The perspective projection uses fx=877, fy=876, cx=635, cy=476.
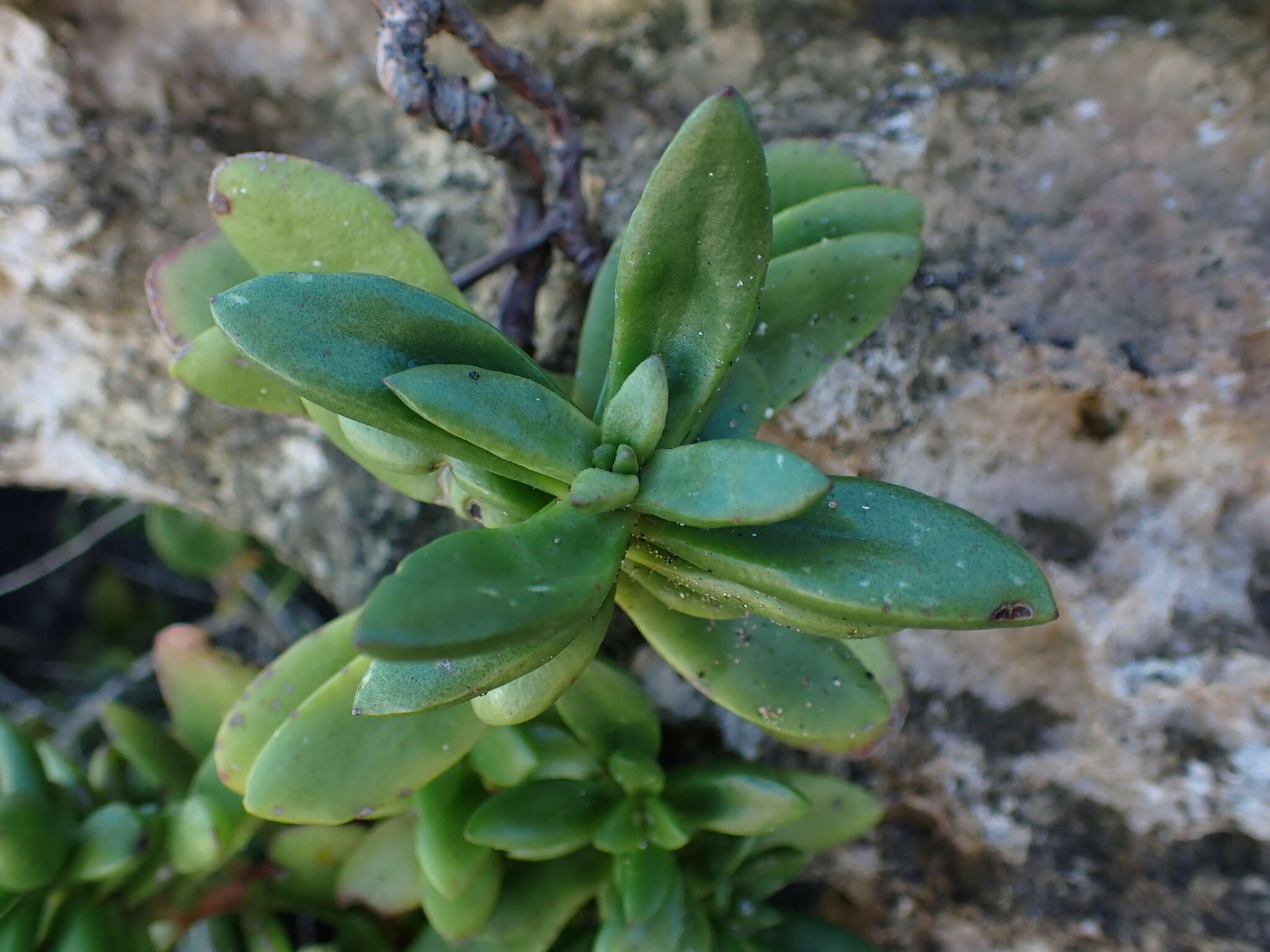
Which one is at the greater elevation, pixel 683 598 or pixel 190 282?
pixel 190 282

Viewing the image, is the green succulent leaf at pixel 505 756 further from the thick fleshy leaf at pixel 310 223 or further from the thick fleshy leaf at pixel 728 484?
the thick fleshy leaf at pixel 310 223

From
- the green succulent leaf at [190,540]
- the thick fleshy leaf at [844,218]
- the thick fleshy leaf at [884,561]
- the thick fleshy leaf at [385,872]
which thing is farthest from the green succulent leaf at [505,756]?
the green succulent leaf at [190,540]

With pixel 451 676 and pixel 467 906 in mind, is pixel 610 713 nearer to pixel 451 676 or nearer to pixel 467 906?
pixel 467 906

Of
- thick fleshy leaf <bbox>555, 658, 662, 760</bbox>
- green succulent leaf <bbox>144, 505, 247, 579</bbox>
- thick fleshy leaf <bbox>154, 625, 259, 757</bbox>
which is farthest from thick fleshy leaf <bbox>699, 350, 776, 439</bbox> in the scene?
green succulent leaf <bbox>144, 505, 247, 579</bbox>

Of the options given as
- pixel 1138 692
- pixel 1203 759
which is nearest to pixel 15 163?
pixel 1138 692

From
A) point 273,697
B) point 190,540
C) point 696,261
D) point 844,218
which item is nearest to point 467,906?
point 273,697

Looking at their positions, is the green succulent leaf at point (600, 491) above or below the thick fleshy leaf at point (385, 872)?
above

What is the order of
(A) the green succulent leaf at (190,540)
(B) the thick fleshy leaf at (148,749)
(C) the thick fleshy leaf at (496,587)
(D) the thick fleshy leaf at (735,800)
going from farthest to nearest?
1. (A) the green succulent leaf at (190,540)
2. (B) the thick fleshy leaf at (148,749)
3. (D) the thick fleshy leaf at (735,800)
4. (C) the thick fleshy leaf at (496,587)

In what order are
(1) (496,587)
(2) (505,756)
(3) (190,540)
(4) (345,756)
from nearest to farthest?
(1) (496,587), (4) (345,756), (2) (505,756), (3) (190,540)
